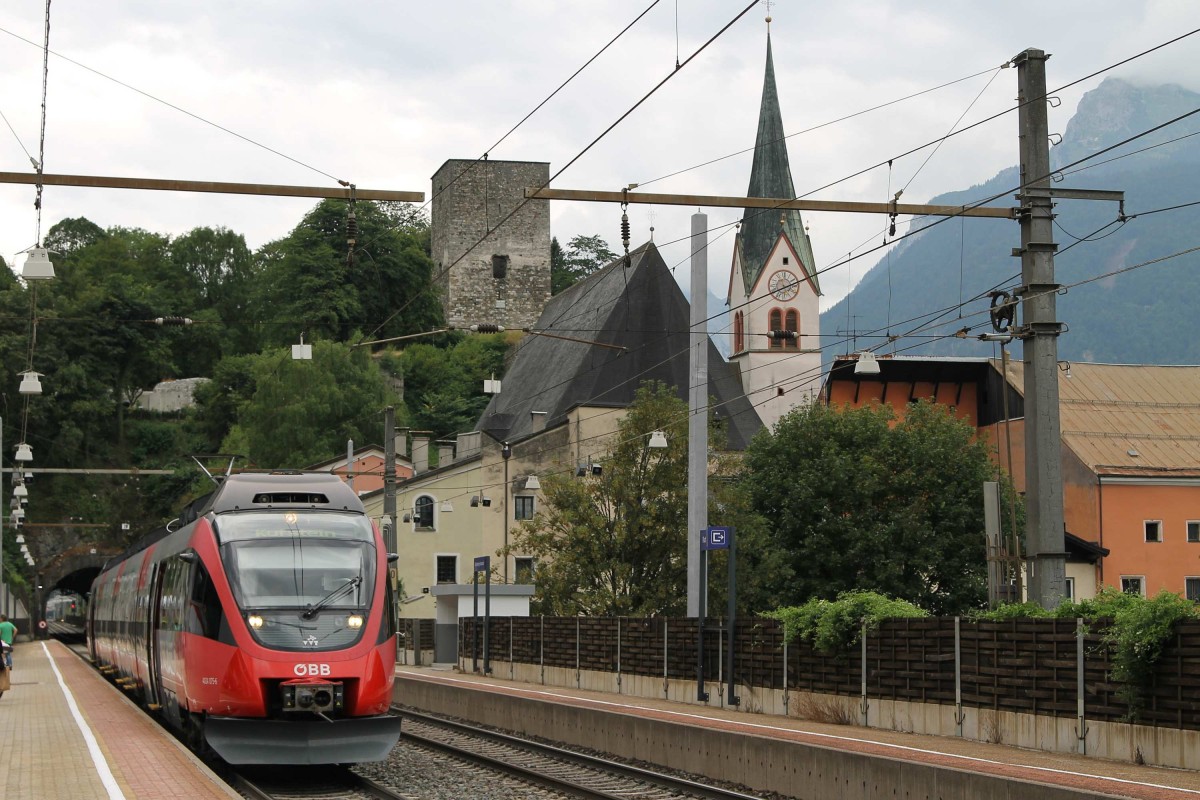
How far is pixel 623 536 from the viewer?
132 feet

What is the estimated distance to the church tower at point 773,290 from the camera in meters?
87.2

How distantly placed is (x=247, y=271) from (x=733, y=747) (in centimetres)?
10850

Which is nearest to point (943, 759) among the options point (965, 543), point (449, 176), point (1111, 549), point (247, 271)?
point (965, 543)

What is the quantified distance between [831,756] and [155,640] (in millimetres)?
10713

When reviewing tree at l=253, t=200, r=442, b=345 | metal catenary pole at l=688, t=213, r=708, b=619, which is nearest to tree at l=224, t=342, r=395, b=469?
tree at l=253, t=200, r=442, b=345

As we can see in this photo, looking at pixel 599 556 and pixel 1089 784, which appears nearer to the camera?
pixel 1089 784

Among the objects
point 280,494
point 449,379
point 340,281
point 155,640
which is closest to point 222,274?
point 340,281

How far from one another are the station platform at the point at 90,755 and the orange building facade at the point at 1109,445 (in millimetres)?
38491

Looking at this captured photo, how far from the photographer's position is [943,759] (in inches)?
613

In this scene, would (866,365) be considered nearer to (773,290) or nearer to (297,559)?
(297,559)

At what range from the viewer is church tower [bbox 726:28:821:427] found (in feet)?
286

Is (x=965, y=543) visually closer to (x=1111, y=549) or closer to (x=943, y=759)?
(x=1111, y=549)

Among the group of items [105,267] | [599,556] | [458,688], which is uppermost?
[105,267]

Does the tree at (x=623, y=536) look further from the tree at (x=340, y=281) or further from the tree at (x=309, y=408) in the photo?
the tree at (x=340, y=281)
